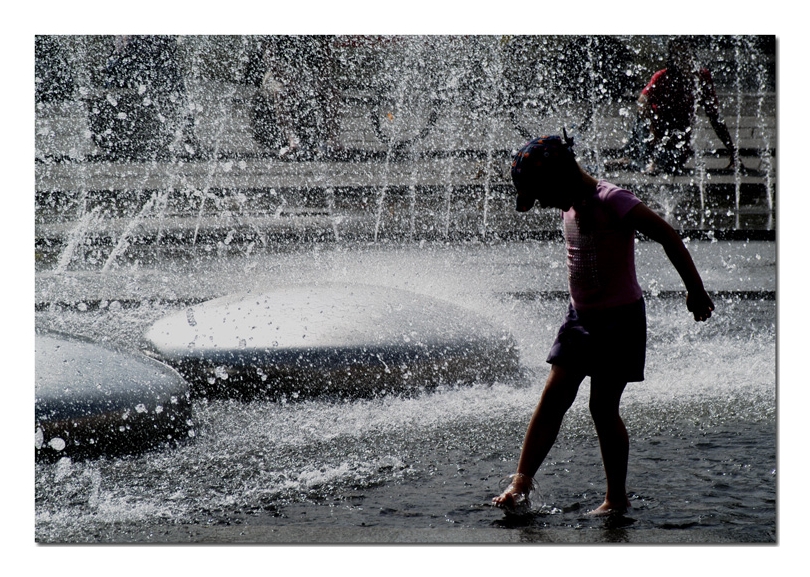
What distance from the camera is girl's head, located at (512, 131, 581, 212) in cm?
216

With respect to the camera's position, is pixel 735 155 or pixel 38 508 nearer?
pixel 38 508

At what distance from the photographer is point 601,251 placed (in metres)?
2.20

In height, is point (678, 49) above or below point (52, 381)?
above

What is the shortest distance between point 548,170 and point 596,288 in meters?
0.31

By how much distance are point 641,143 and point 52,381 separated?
3856 mm

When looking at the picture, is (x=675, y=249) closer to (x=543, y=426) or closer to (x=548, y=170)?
(x=548, y=170)

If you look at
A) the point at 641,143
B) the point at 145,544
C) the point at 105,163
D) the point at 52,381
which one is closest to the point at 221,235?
the point at 105,163

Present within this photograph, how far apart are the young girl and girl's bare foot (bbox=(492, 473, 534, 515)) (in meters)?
0.01

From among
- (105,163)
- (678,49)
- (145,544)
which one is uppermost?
(678,49)

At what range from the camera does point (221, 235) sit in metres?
5.73

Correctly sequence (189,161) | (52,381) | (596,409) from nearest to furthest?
(596,409), (52,381), (189,161)

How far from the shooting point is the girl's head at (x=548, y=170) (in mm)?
2162

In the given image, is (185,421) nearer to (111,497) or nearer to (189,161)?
(111,497)

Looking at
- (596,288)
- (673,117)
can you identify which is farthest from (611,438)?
(673,117)
